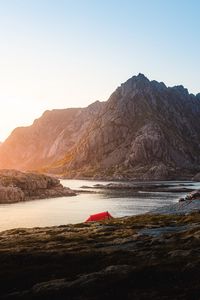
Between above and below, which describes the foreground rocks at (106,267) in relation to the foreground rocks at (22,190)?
below

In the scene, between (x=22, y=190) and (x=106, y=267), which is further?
(x=22, y=190)

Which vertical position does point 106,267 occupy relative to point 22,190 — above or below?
below

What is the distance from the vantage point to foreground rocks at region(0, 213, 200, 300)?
78.2 feet

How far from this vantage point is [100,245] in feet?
124

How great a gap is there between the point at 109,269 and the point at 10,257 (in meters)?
10.7

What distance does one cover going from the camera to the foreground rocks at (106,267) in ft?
78.2

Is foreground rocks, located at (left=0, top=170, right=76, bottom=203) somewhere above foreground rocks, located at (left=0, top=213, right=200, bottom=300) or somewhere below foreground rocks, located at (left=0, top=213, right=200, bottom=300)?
above

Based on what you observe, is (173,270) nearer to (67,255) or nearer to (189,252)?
(189,252)

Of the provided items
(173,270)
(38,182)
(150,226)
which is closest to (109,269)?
(173,270)

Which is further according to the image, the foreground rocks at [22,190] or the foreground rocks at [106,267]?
the foreground rocks at [22,190]

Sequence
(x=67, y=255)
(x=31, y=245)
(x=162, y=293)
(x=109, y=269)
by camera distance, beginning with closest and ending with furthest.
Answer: (x=162, y=293) → (x=109, y=269) → (x=67, y=255) → (x=31, y=245)

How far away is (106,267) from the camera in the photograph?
28734 mm

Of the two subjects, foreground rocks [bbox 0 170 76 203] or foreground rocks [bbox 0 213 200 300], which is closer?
foreground rocks [bbox 0 213 200 300]

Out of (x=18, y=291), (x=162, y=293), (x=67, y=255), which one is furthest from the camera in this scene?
(x=67, y=255)
